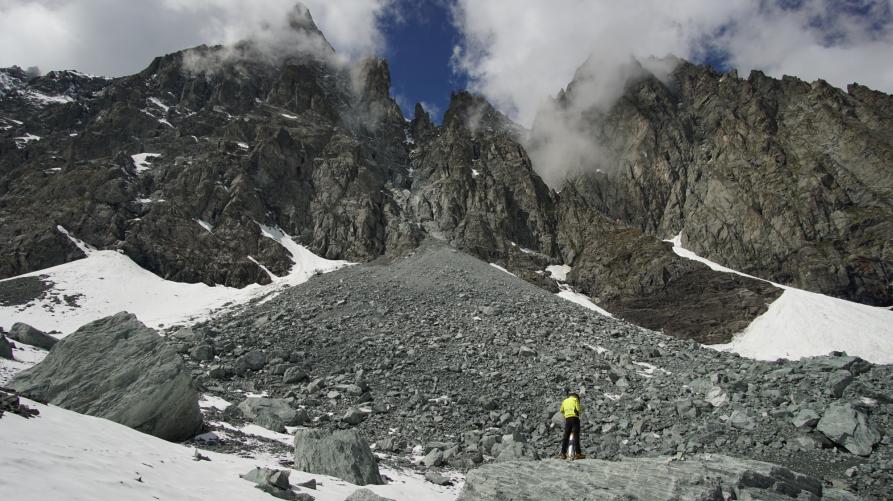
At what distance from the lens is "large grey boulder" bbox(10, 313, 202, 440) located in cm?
1426

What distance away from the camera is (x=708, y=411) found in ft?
67.5

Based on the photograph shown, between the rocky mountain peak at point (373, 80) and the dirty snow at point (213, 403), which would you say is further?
the rocky mountain peak at point (373, 80)

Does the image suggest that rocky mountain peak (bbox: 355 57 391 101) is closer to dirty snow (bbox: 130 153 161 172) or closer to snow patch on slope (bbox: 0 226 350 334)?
dirty snow (bbox: 130 153 161 172)

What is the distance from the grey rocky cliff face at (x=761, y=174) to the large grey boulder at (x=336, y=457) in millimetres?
88031

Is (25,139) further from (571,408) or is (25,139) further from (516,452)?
(571,408)

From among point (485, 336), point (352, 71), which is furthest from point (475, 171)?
point (485, 336)

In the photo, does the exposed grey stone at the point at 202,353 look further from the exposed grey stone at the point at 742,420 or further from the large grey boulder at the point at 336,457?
the exposed grey stone at the point at 742,420

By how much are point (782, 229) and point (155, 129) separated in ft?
396

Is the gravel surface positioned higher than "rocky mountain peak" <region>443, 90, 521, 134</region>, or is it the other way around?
"rocky mountain peak" <region>443, 90, 521, 134</region>

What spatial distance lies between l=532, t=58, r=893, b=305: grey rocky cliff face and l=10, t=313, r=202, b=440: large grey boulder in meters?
90.4

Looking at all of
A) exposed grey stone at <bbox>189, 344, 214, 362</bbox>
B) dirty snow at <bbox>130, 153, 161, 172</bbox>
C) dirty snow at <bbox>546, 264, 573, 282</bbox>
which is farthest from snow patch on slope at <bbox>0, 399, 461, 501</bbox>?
dirty snow at <bbox>130, 153, 161, 172</bbox>

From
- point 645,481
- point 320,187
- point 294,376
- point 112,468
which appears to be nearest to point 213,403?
point 294,376

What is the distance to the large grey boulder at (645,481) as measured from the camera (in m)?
9.58

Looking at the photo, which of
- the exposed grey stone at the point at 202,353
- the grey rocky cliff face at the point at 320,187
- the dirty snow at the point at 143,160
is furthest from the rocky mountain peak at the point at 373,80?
the exposed grey stone at the point at 202,353
